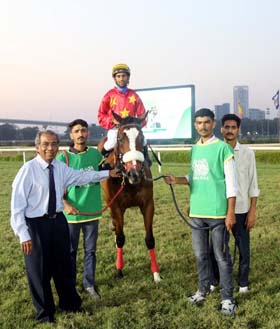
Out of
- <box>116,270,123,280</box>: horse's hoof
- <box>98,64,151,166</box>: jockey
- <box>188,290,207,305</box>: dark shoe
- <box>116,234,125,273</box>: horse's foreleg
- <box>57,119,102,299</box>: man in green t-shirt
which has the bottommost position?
<box>116,270,123,280</box>: horse's hoof

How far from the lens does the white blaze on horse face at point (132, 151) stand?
4109 millimetres

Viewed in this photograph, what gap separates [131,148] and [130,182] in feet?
1.14

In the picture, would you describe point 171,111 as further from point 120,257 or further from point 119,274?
point 119,274

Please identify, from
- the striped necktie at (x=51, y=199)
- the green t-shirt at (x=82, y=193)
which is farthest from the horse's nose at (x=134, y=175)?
the striped necktie at (x=51, y=199)

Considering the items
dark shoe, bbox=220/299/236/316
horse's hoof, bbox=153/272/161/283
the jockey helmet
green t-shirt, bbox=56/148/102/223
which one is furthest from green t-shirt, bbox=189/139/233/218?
the jockey helmet

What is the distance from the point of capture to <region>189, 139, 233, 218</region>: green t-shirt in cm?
370

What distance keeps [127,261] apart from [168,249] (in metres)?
0.77

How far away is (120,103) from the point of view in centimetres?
513

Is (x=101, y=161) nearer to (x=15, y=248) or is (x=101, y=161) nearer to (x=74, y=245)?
(x=74, y=245)

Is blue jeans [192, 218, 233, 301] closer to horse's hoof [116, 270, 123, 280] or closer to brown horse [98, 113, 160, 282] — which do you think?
brown horse [98, 113, 160, 282]

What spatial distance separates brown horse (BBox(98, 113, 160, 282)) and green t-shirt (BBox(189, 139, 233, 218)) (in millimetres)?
624

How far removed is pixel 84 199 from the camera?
4.23 meters

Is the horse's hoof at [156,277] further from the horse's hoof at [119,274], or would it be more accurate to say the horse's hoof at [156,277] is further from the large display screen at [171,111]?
the large display screen at [171,111]

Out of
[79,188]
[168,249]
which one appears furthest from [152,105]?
[79,188]
